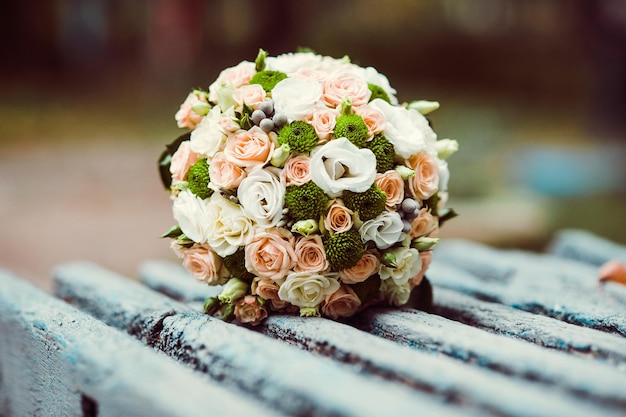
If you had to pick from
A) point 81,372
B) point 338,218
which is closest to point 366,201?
point 338,218

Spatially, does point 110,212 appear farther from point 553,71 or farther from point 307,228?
point 553,71

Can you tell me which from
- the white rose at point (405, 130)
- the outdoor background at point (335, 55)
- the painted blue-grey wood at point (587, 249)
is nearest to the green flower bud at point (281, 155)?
the white rose at point (405, 130)

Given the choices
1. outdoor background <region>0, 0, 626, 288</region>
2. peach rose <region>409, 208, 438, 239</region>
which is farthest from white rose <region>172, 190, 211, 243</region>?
outdoor background <region>0, 0, 626, 288</region>

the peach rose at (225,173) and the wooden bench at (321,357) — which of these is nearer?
the wooden bench at (321,357)

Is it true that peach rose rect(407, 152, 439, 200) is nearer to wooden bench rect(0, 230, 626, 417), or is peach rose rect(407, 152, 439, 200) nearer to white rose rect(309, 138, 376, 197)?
white rose rect(309, 138, 376, 197)

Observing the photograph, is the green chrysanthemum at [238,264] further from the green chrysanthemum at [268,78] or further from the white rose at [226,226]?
the green chrysanthemum at [268,78]

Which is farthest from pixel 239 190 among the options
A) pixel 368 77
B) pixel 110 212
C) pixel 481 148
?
pixel 481 148
